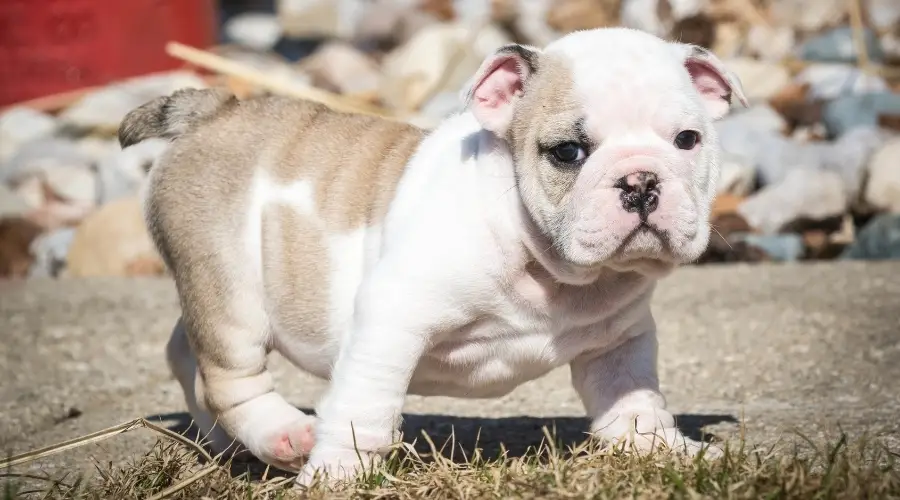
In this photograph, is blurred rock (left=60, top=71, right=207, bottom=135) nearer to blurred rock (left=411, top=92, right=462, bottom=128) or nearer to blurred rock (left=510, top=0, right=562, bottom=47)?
blurred rock (left=411, top=92, right=462, bottom=128)

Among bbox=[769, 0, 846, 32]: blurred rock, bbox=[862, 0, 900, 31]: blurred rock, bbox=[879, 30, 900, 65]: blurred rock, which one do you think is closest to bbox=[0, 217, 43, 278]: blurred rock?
bbox=[769, 0, 846, 32]: blurred rock

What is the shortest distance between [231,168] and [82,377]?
6.00ft

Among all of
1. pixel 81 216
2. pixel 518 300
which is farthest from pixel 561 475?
pixel 81 216

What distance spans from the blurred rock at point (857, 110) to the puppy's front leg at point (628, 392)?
5948 millimetres

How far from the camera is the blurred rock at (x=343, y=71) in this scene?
11.3 m

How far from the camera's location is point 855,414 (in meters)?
4.06

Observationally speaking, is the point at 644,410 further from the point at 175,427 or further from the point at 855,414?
the point at 175,427

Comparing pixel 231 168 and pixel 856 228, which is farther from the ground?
pixel 231 168

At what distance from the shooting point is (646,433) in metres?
3.47

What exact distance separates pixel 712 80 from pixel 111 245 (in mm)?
5367

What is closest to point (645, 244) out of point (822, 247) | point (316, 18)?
point (822, 247)

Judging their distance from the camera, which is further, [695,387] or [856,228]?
[856,228]

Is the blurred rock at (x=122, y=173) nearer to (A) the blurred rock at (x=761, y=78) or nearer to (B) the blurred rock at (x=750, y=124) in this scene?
(B) the blurred rock at (x=750, y=124)

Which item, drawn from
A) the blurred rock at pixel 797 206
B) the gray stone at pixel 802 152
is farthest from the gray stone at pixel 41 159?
the blurred rock at pixel 797 206
